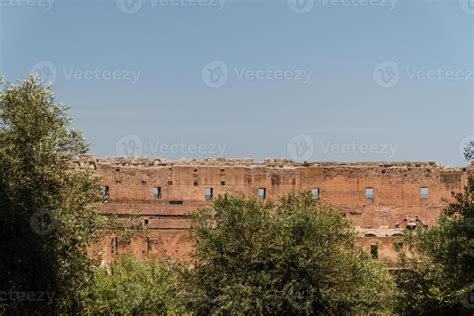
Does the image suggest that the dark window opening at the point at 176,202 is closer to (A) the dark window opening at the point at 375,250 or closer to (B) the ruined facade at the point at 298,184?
(B) the ruined facade at the point at 298,184

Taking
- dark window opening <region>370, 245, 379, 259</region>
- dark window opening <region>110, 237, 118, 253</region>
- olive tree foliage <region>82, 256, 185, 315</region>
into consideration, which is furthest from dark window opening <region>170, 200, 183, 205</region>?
olive tree foliage <region>82, 256, 185, 315</region>

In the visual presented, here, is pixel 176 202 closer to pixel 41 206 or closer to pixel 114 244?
pixel 114 244

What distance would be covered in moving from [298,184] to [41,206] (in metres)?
33.0

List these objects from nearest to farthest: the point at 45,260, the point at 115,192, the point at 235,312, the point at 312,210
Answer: the point at 45,260 → the point at 235,312 → the point at 312,210 → the point at 115,192

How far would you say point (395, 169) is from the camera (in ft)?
177

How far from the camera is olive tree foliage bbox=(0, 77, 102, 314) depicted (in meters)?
19.7

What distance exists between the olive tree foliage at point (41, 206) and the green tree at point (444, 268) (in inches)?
377

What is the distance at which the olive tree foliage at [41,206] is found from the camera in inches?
777

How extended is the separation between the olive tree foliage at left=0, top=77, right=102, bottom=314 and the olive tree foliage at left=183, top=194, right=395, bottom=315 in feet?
11.2

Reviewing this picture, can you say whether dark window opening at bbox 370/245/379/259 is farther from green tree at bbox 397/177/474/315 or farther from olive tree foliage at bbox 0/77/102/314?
olive tree foliage at bbox 0/77/102/314

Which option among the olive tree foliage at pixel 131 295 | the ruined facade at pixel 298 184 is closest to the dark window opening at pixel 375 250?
the ruined facade at pixel 298 184

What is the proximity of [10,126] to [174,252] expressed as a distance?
60.8 feet

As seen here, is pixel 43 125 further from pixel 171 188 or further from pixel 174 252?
pixel 171 188

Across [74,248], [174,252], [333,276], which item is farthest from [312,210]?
[174,252]
